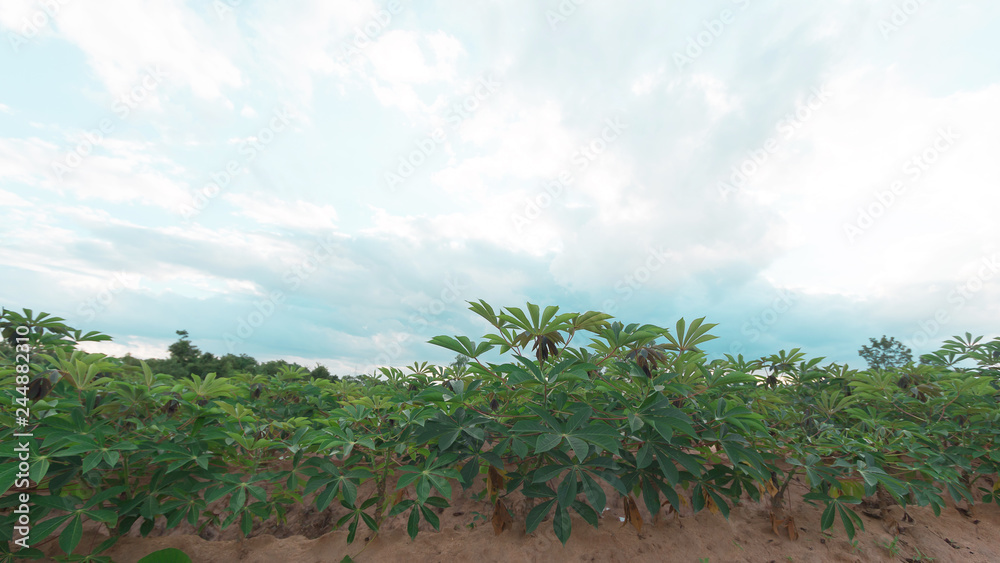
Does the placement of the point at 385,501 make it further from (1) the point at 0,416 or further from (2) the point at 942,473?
(2) the point at 942,473

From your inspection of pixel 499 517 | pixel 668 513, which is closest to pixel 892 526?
pixel 668 513

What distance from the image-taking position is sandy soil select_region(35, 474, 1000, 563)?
2877 millimetres

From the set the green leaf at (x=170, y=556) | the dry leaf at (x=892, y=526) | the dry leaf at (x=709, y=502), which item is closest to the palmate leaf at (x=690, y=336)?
the dry leaf at (x=709, y=502)

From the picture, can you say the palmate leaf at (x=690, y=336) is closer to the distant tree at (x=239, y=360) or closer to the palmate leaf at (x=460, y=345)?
the palmate leaf at (x=460, y=345)

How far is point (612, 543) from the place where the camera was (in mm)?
2922

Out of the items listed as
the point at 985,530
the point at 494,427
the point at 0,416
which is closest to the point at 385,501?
the point at 494,427

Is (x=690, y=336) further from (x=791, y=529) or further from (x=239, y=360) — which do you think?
(x=239, y=360)

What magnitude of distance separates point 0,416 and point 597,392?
371cm

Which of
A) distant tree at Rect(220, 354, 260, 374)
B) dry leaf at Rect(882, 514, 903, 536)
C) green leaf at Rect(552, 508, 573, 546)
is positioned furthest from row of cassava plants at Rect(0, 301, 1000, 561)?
distant tree at Rect(220, 354, 260, 374)

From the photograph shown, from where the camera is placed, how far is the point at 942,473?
3.20m

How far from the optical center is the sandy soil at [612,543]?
2.88 m

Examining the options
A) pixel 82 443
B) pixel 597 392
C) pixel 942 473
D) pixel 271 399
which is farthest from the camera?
pixel 271 399

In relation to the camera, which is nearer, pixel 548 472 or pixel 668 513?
pixel 548 472

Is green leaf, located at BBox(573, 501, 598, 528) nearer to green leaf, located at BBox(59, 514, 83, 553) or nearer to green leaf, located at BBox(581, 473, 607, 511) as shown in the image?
green leaf, located at BBox(581, 473, 607, 511)
